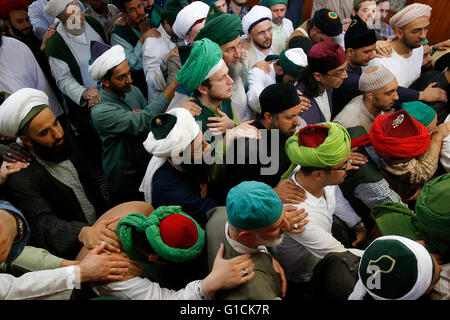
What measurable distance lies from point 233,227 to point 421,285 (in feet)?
2.71

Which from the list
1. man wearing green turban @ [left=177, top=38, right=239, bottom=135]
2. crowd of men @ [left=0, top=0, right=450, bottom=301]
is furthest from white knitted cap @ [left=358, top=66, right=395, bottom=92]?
man wearing green turban @ [left=177, top=38, right=239, bottom=135]

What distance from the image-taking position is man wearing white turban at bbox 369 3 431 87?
3440 mm

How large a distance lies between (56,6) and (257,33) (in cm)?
221

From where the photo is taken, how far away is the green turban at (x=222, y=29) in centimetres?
294

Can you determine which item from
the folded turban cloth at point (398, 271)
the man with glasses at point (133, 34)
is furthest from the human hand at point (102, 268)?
the man with glasses at point (133, 34)

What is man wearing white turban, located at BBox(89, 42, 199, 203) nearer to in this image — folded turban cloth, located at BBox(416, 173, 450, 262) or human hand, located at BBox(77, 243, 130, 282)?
human hand, located at BBox(77, 243, 130, 282)

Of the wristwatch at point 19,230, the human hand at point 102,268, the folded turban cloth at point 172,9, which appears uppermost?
the folded turban cloth at point 172,9

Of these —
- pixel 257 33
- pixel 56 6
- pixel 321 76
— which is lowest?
pixel 321 76

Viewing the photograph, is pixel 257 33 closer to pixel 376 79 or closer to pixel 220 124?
pixel 376 79

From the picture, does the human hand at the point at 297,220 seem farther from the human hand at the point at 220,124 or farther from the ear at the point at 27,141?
the ear at the point at 27,141

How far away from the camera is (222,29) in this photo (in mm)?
2939

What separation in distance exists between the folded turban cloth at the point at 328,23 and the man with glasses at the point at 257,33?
62cm

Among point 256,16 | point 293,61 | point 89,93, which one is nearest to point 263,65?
point 293,61
